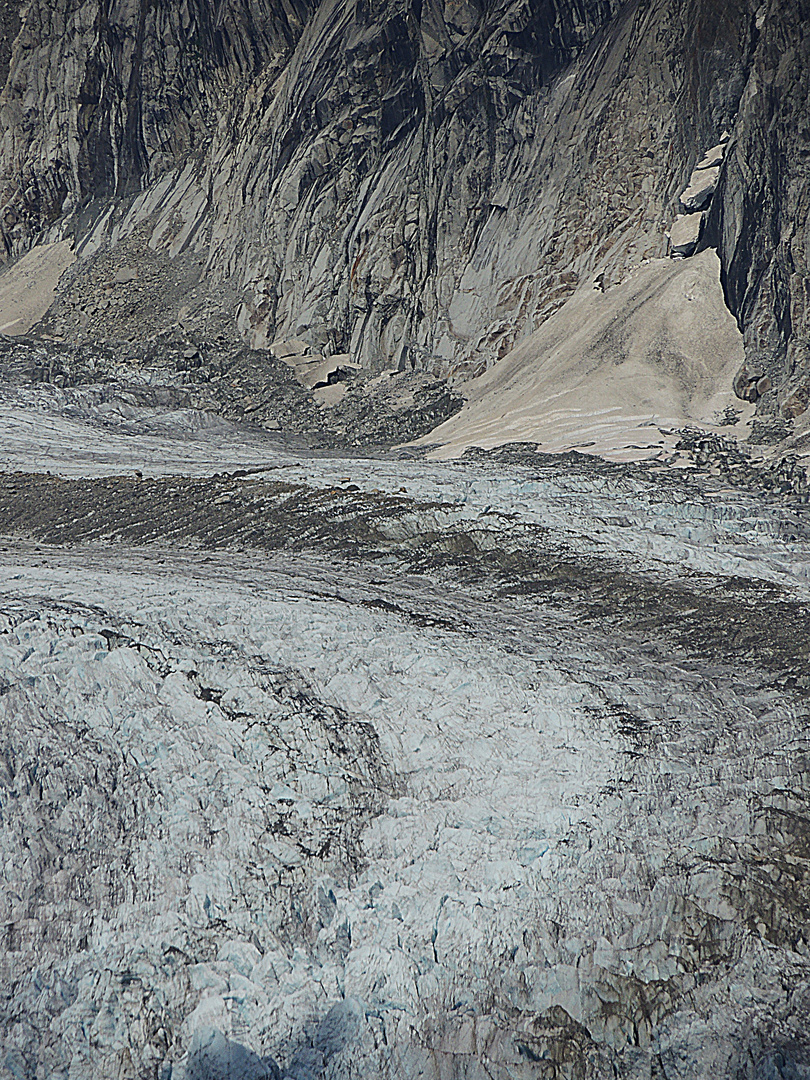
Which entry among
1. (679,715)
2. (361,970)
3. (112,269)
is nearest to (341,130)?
(112,269)

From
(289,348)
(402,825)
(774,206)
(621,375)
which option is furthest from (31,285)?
(402,825)

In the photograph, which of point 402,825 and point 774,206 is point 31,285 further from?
point 402,825

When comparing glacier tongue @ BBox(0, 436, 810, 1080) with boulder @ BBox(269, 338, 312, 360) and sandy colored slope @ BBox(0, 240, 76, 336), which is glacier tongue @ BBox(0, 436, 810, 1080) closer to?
boulder @ BBox(269, 338, 312, 360)

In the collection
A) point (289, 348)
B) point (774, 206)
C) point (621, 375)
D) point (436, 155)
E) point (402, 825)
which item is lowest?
point (402, 825)

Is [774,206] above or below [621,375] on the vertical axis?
above

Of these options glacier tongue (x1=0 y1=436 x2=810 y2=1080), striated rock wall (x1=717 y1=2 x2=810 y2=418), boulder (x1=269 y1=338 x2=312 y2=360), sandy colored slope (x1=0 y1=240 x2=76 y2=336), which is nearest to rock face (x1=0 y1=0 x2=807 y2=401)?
striated rock wall (x1=717 y1=2 x2=810 y2=418)
